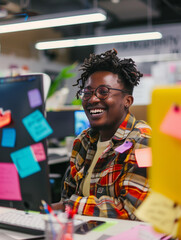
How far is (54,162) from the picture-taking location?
332 centimetres

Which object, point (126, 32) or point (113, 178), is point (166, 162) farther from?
point (126, 32)

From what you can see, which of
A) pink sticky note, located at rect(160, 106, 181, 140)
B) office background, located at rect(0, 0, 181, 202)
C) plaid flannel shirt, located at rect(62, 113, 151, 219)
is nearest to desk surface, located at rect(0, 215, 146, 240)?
plaid flannel shirt, located at rect(62, 113, 151, 219)

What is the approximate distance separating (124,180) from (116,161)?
0.39 feet

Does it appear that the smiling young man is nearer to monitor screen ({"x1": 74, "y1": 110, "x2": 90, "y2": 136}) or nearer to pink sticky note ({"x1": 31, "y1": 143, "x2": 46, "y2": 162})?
pink sticky note ({"x1": 31, "y1": 143, "x2": 46, "y2": 162})

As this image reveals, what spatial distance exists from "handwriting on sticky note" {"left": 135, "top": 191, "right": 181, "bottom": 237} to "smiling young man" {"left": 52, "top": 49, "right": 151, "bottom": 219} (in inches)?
20.9

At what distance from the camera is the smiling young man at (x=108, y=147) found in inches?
52.9

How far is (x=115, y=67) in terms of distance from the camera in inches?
64.1

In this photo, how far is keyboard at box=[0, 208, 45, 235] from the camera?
3.52 ft

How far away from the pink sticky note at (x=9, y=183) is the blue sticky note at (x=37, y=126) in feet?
0.48

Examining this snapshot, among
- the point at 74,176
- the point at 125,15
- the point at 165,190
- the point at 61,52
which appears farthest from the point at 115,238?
the point at 61,52

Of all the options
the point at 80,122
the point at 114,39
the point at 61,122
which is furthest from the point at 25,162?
the point at 114,39

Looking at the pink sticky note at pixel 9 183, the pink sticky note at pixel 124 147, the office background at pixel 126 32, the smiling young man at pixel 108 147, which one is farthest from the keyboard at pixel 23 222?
the office background at pixel 126 32

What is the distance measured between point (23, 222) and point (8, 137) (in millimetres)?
308

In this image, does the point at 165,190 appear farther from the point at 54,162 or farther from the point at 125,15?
the point at 125,15
